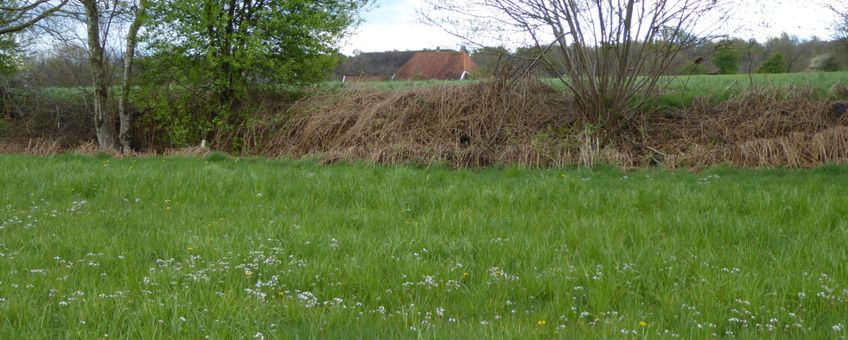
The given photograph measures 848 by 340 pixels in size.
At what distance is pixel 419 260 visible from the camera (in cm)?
499

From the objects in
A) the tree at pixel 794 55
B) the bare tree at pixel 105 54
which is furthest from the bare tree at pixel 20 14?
the tree at pixel 794 55

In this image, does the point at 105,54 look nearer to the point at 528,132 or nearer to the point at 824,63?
the point at 528,132

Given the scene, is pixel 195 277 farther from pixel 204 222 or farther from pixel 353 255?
pixel 204 222

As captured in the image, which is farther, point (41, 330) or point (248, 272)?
point (248, 272)

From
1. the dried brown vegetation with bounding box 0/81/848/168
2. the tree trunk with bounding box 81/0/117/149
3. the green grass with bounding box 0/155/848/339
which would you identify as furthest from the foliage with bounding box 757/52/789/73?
the tree trunk with bounding box 81/0/117/149

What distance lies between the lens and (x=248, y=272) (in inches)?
183

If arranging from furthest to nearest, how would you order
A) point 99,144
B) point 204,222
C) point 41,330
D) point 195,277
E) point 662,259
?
1. point 99,144
2. point 204,222
3. point 662,259
4. point 195,277
5. point 41,330

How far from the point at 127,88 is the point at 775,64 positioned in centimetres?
3104

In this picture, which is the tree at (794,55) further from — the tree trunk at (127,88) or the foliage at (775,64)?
the tree trunk at (127,88)

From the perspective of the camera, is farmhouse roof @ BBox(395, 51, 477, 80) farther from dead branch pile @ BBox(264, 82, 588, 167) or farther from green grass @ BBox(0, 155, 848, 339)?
green grass @ BBox(0, 155, 848, 339)

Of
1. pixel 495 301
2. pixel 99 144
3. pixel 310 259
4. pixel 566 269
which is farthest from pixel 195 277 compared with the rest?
pixel 99 144

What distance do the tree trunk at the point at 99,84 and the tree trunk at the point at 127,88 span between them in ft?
1.13

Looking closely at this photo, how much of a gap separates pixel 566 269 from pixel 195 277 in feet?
8.24

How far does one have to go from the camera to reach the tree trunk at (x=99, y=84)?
18969mm
